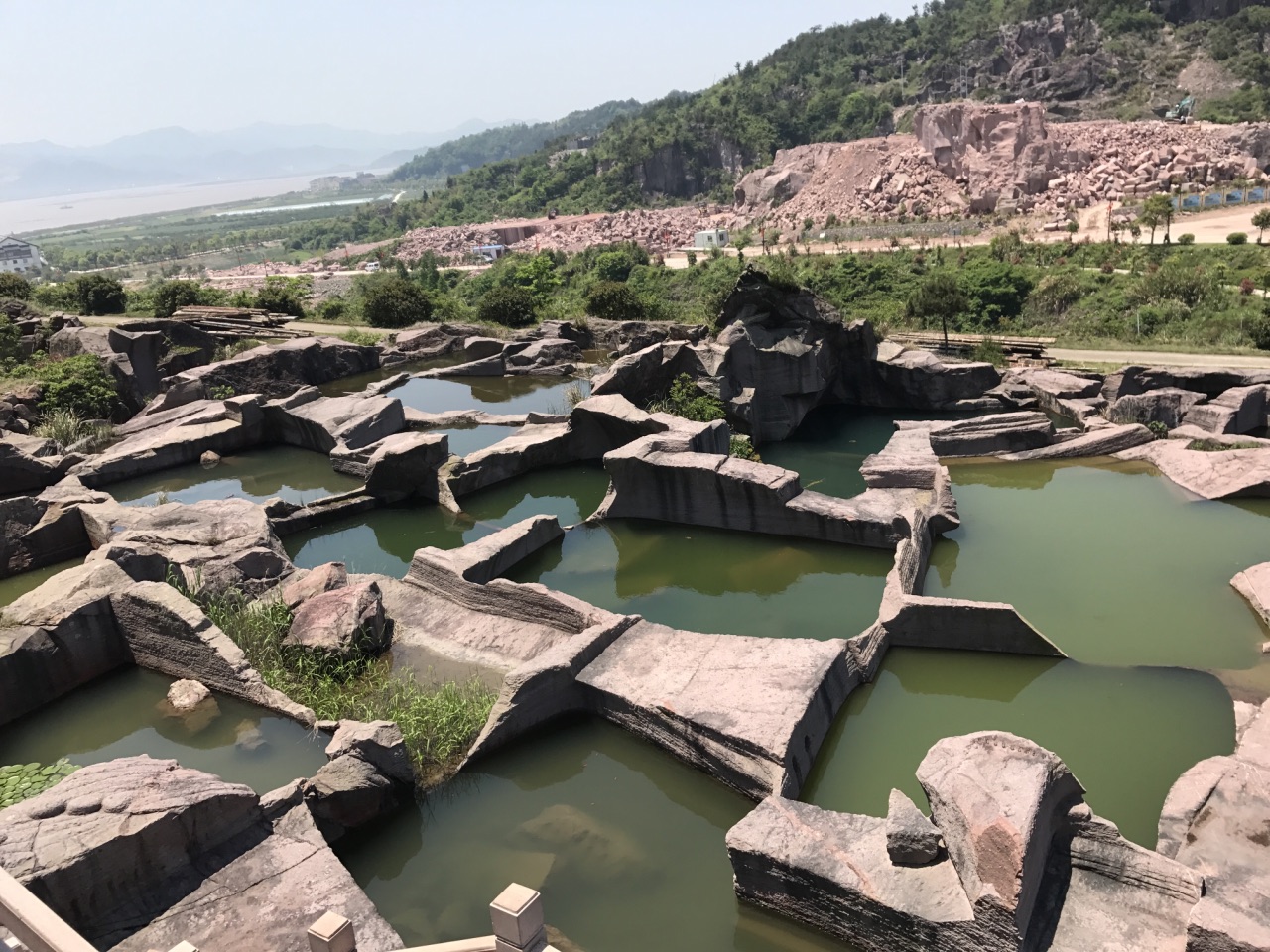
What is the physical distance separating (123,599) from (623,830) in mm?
6690

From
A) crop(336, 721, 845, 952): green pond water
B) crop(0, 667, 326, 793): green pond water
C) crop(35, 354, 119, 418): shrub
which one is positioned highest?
crop(35, 354, 119, 418): shrub

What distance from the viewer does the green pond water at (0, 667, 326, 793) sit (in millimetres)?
8750

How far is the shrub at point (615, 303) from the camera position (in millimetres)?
28875

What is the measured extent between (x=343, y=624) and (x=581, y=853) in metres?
4.27

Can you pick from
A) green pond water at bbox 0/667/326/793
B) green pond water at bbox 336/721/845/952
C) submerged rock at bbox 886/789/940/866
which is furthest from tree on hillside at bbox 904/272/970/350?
green pond water at bbox 0/667/326/793

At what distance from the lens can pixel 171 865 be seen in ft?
22.4

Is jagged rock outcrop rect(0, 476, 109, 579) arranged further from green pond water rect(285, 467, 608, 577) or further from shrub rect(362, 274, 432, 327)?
shrub rect(362, 274, 432, 327)

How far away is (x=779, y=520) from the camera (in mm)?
13500

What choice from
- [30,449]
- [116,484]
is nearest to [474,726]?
[116,484]

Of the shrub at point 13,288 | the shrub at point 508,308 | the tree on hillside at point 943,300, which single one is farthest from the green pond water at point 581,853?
the shrub at point 13,288

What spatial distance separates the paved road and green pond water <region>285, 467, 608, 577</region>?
43.2 feet

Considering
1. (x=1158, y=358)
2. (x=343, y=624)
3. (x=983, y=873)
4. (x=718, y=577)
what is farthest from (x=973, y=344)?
(x=983, y=873)

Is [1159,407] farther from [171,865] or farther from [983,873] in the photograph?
[171,865]

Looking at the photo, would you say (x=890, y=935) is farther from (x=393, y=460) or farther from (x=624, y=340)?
(x=624, y=340)
